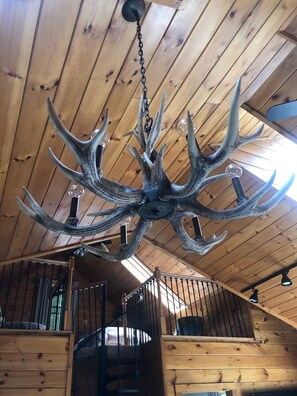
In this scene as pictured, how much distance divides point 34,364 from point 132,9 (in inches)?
152

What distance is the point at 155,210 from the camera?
55.7 inches

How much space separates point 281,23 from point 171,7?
28.9 inches

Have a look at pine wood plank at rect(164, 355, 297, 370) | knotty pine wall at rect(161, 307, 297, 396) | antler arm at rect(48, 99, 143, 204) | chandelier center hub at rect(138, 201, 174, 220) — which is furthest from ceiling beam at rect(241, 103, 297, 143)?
pine wood plank at rect(164, 355, 297, 370)

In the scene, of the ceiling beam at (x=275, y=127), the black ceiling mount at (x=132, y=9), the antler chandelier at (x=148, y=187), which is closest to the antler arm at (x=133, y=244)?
the antler chandelier at (x=148, y=187)

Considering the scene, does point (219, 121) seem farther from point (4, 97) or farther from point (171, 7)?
point (4, 97)

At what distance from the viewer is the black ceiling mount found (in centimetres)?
161

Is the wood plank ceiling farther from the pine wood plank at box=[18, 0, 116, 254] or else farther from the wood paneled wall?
the wood paneled wall

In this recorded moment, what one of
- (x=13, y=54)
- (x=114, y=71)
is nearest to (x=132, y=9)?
(x=114, y=71)

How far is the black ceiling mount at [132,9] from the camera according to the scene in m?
1.61

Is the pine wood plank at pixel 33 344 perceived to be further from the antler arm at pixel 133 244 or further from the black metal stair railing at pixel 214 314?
the antler arm at pixel 133 244

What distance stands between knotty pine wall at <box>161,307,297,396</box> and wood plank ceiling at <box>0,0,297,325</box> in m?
2.92

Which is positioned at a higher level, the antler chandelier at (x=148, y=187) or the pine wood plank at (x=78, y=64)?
the pine wood plank at (x=78, y=64)

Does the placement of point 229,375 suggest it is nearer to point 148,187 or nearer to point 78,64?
point 148,187

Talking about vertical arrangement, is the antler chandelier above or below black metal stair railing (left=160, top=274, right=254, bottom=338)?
below
